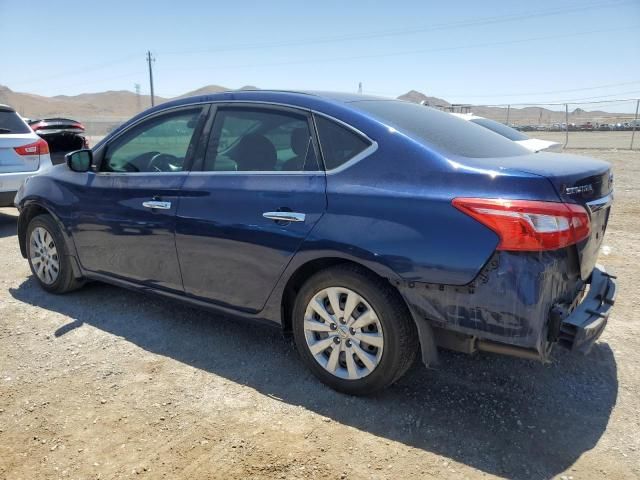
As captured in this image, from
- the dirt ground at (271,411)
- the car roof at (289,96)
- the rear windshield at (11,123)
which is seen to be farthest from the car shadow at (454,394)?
the rear windshield at (11,123)

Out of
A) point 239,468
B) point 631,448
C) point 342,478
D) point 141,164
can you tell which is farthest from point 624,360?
point 141,164

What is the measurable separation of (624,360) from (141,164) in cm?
364

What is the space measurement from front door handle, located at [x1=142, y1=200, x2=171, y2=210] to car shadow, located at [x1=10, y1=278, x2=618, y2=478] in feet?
3.14

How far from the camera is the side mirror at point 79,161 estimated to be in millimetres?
4062

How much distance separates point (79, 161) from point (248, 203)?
71.4 inches

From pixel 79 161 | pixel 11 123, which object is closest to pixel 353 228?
pixel 79 161

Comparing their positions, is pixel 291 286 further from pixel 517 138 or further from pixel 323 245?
pixel 517 138

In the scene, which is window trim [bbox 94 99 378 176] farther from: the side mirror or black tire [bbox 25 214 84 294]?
black tire [bbox 25 214 84 294]

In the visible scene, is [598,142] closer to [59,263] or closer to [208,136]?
[208,136]

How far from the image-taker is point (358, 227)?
2.70 meters

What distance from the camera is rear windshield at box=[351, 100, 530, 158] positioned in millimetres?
2803

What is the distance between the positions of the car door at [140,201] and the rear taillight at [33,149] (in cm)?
372

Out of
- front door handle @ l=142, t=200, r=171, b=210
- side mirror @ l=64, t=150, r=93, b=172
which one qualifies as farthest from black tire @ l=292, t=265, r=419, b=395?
side mirror @ l=64, t=150, r=93, b=172

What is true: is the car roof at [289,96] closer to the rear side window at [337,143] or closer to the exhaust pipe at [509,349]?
the rear side window at [337,143]
